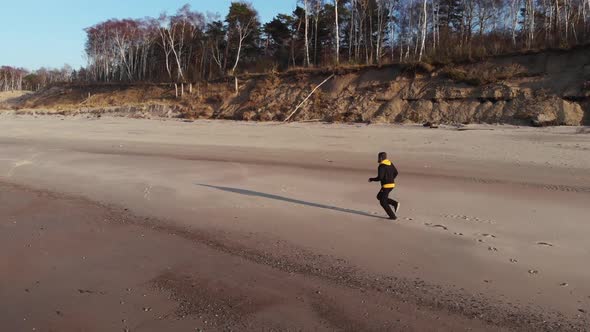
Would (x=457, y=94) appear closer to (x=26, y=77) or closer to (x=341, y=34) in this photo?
(x=341, y=34)

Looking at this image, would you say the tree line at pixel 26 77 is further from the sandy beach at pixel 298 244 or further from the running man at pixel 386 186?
the running man at pixel 386 186

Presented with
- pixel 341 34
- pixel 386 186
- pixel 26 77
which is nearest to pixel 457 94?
pixel 386 186

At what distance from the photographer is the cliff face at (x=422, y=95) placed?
18594mm

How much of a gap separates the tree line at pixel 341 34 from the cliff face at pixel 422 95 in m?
1.52

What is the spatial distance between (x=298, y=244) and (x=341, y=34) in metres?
36.6

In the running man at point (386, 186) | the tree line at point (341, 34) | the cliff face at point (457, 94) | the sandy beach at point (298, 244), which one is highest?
the tree line at point (341, 34)

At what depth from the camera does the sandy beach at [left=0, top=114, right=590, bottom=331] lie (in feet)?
13.4

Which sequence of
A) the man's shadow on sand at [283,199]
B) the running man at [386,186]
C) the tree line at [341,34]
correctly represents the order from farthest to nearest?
the tree line at [341,34] < the man's shadow on sand at [283,199] < the running man at [386,186]

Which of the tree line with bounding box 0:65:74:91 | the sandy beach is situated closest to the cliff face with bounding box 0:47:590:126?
the sandy beach

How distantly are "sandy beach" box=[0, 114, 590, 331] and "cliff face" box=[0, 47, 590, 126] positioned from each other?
6584 millimetres

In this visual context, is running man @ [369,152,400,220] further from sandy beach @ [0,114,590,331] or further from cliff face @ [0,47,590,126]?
cliff face @ [0,47,590,126]

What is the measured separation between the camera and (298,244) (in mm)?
5934

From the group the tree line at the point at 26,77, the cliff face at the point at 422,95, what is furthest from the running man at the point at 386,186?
the tree line at the point at 26,77

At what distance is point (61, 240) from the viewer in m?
6.30
